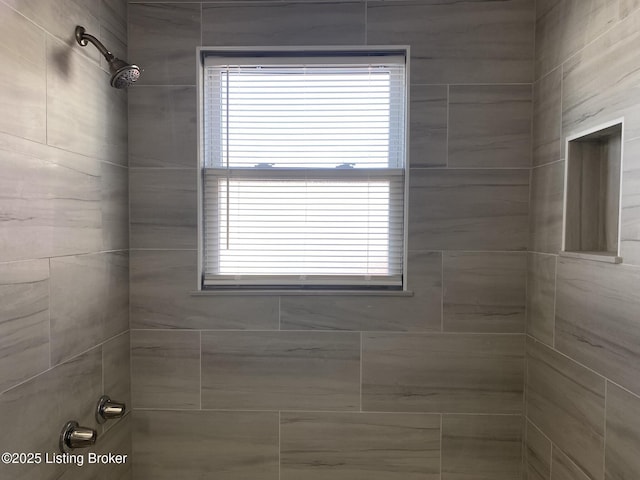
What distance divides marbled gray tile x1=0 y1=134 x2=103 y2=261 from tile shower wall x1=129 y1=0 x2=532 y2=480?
271 millimetres

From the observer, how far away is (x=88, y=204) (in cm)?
131

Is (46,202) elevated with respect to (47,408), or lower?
elevated

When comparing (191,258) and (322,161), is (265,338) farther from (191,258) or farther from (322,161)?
(322,161)

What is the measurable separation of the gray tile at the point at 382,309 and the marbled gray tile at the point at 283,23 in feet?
3.00

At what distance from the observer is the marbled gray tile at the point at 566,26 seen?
1.15 meters

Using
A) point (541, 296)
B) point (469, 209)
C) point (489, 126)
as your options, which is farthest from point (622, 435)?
point (489, 126)

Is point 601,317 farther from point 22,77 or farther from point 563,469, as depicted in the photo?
point 22,77

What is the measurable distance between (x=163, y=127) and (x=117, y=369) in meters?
0.94

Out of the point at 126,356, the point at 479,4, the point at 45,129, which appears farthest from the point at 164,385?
the point at 479,4

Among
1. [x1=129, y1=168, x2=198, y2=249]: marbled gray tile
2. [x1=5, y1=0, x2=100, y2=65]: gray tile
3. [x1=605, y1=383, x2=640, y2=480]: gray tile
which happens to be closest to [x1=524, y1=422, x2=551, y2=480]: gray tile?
[x1=605, y1=383, x2=640, y2=480]: gray tile

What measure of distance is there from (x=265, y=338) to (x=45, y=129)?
1.01 m

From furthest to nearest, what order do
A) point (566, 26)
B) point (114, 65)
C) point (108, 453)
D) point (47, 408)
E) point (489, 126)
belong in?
point (489, 126) < point (108, 453) < point (566, 26) < point (114, 65) < point (47, 408)

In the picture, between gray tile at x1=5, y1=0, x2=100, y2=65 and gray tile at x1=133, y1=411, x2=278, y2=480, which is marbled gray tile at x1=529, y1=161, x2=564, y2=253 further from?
gray tile at x1=5, y1=0, x2=100, y2=65

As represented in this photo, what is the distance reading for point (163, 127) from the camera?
1.58 meters
